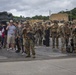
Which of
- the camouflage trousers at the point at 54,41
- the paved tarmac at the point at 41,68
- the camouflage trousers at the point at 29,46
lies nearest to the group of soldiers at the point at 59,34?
the camouflage trousers at the point at 54,41

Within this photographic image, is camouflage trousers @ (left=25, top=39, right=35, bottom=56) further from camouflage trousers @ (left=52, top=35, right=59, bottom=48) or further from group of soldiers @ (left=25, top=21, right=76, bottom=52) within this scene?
camouflage trousers @ (left=52, top=35, right=59, bottom=48)

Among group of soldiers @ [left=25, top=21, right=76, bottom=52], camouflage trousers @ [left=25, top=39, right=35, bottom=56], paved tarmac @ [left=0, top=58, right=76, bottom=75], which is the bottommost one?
paved tarmac @ [left=0, top=58, right=76, bottom=75]

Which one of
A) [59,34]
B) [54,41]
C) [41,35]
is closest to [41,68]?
[59,34]

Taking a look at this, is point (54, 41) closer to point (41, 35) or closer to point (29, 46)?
point (41, 35)

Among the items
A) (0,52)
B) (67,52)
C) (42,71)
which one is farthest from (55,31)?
(42,71)

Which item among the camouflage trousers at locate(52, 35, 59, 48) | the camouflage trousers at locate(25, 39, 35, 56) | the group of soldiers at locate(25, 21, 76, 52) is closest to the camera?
the camouflage trousers at locate(25, 39, 35, 56)

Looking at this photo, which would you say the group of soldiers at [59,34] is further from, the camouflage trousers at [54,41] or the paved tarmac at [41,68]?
the paved tarmac at [41,68]

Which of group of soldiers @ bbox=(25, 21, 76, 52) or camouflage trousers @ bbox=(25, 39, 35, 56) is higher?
group of soldiers @ bbox=(25, 21, 76, 52)

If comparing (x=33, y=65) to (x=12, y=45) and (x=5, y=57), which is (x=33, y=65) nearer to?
(x=5, y=57)

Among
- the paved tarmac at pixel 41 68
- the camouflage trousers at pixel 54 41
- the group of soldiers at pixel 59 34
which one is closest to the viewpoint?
the paved tarmac at pixel 41 68

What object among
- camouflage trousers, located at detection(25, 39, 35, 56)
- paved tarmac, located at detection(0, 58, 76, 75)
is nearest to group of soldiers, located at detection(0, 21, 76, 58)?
camouflage trousers, located at detection(25, 39, 35, 56)

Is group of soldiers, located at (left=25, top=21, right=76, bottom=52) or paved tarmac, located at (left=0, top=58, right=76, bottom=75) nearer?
paved tarmac, located at (left=0, top=58, right=76, bottom=75)

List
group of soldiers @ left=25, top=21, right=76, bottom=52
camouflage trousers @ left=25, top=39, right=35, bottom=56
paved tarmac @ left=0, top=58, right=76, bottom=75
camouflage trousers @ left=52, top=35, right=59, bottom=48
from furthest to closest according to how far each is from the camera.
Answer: camouflage trousers @ left=52, top=35, right=59, bottom=48
group of soldiers @ left=25, top=21, right=76, bottom=52
camouflage trousers @ left=25, top=39, right=35, bottom=56
paved tarmac @ left=0, top=58, right=76, bottom=75

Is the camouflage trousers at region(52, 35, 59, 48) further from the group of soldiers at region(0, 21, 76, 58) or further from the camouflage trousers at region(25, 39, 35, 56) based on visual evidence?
the camouflage trousers at region(25, 39, 35, 56)
